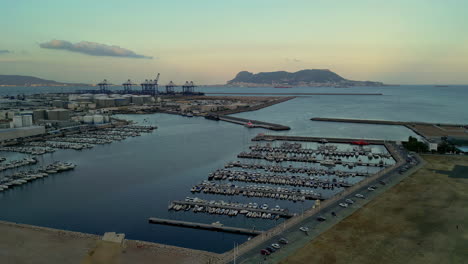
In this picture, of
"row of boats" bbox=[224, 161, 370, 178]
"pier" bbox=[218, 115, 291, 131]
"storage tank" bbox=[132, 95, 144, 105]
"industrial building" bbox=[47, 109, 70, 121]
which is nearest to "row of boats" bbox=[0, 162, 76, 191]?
"row of boats" bbox=[224, 161, 370, 178]

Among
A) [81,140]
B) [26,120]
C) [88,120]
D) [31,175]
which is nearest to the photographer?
[31,175]

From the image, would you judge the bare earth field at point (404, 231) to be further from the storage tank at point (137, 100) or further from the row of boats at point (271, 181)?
the storage tank at point (137, 100)

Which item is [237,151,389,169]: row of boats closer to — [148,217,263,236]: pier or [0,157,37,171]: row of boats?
[148,217,263,236]: pier

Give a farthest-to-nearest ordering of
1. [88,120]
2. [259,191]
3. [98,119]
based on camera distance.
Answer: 1. [98,119]
2. [88,120]
3. [259,191]

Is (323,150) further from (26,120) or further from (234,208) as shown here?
(26,120)

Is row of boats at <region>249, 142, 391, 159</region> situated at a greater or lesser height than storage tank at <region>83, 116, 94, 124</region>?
lesser

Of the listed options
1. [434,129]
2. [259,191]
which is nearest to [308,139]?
[434,129]
